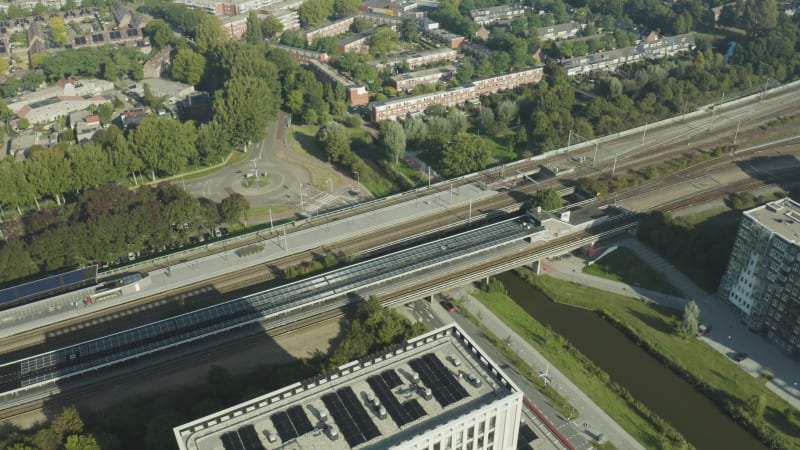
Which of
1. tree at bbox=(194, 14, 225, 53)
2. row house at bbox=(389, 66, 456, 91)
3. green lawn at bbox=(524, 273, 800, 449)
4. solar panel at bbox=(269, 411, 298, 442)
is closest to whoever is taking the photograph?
solar panel at bbox=(269, 411, 298, 442)

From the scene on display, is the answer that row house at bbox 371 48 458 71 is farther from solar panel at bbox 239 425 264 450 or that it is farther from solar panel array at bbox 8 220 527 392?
solar panel at bbox 239 425 264 450

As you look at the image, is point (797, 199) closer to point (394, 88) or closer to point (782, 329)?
point (782, 329)

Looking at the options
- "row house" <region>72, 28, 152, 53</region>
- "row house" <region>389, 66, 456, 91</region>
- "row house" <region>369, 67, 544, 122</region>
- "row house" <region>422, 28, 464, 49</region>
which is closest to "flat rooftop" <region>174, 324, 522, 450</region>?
"row house" <region>369, 67, 544, 122</region>

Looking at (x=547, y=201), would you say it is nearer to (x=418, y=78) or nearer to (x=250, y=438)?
(x=250, y=438)

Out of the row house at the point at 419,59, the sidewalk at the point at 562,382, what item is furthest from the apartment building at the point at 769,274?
the row house at the point at 419,59

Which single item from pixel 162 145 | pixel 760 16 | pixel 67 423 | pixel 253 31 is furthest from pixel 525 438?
pixel 760 16
